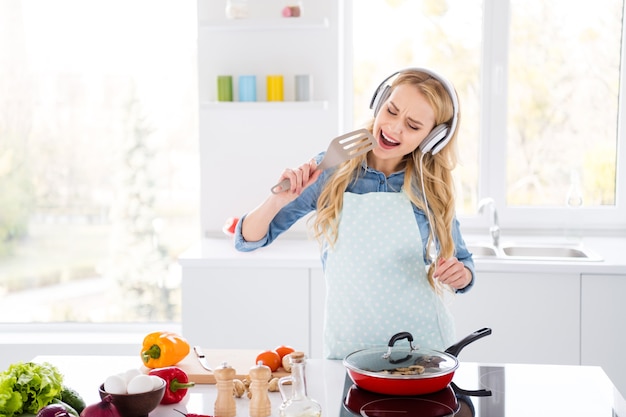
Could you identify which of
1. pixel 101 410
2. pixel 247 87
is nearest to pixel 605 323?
pixel 247 87

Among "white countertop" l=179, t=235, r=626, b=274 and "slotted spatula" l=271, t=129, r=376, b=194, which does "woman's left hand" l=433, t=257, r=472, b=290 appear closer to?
"slotted spatula" l=271, t=129, r=376, b=194

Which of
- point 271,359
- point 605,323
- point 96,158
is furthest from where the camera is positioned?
point 96,158

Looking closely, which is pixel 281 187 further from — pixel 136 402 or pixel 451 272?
pixel 136 402

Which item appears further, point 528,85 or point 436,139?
point 528,85

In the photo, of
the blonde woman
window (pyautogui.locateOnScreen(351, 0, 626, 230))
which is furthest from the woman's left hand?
window (pyautogui.locateOnScreen(351, 0, 626, 230))

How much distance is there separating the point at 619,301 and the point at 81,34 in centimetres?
257

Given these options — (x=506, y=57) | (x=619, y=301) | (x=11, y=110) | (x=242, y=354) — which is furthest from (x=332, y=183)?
(x=11, y=110)

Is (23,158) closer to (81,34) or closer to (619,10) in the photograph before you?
(81,34)

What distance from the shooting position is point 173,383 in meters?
1.52

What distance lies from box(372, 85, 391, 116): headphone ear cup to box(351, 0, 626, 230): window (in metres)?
1.46

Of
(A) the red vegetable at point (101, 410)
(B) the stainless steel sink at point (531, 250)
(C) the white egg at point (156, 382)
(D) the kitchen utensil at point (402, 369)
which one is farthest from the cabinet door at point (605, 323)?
(A) the red vegetable at point (101, 410)

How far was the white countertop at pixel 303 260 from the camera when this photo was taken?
2.79m

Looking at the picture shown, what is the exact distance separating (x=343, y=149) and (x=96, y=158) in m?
2.20

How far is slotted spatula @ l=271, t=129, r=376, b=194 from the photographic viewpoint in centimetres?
174
